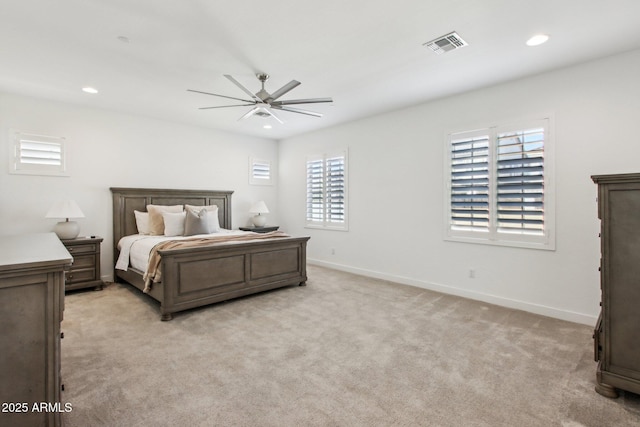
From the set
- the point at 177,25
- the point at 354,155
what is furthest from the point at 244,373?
the point at 354,155

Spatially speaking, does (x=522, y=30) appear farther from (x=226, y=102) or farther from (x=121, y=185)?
(x=121, y=185)

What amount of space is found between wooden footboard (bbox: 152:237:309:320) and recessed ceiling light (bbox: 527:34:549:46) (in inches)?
135

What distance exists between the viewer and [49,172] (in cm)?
441

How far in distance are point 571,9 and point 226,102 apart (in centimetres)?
381

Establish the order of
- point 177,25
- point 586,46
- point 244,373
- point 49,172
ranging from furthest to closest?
1. point 49,172
2. point 586,46
3. point 177,25
4. point 244,373

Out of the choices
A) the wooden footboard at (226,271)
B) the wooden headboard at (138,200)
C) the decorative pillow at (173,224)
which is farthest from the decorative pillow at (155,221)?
the wooden footboard at (226,271)

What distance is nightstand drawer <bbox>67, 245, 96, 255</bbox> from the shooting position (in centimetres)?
421

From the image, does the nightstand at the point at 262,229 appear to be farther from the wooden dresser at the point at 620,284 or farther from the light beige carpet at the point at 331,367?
the wooden dresser at the point at 620,284

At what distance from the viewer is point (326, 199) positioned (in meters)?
6.03

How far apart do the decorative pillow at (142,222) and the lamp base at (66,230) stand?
81cm

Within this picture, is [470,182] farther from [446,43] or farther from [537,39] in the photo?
[446,43]

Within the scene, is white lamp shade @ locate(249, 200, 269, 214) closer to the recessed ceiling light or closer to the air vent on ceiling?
the air vent on ceiling

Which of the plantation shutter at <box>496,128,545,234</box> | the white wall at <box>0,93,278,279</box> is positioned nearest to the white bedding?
the white wall at <box>0,93,278,279</box>

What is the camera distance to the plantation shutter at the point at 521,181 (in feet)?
11.3
